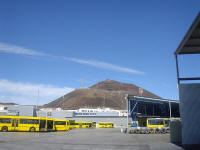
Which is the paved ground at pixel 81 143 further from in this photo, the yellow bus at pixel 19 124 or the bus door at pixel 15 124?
the bus door at pixel 15 124

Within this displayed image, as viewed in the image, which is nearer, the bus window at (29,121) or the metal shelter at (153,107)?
the bus window at (29,121)

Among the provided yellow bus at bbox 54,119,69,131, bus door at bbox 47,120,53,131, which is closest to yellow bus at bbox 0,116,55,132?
bus door at bbox 47,120,53,131

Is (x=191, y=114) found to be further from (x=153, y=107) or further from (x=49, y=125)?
(x=153, y=107)

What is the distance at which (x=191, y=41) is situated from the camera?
1404cm

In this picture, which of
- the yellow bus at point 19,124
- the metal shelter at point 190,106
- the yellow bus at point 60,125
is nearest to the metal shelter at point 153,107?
the yellow bus at point 60,125

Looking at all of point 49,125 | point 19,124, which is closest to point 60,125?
point 49,125

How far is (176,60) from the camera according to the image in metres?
16.0

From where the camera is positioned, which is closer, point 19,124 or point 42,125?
point 19,124

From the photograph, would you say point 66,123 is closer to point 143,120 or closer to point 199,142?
point 143,120

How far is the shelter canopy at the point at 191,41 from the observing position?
1189cm

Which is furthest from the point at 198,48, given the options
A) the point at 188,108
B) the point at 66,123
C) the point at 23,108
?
the point at 23,108

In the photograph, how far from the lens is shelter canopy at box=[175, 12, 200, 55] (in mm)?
11888

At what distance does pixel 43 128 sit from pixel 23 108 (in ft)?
120

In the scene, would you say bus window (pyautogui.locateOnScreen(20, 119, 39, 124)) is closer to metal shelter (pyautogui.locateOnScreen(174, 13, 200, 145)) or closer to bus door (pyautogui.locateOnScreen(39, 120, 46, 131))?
bus door (pyautogui.locateOnScreen(39, 120, 46, 131))
